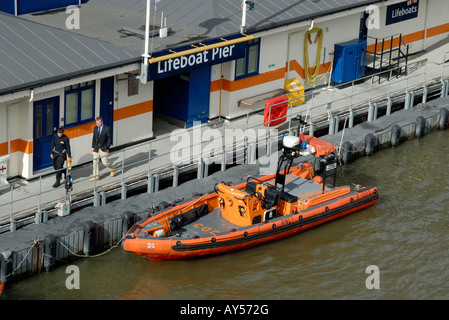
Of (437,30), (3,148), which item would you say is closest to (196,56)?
(3,148)

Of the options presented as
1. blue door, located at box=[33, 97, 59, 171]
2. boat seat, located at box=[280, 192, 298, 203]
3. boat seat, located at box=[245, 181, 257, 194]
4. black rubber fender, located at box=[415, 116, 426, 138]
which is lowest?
boat seat, located at box=[280, 192, 298, 203]

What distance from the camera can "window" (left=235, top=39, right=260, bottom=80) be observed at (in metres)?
28.0

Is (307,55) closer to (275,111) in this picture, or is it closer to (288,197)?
(275,111)

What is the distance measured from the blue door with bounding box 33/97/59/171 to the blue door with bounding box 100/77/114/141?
5.18 ft

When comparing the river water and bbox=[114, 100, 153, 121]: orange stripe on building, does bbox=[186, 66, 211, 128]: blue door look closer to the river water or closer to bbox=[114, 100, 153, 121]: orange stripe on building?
bbox=[114, 100, 153, 121]: orange stripe on building

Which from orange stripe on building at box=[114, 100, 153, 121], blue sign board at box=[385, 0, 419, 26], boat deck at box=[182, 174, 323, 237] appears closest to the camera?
boat deck at box=[182, 174, 323, 237]

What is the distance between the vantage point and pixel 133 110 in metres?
25.5

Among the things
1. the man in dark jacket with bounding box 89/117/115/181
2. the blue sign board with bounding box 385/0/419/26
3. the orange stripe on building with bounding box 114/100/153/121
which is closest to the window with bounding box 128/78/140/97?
the orange stripe on building with bounding box 114/100/153/121

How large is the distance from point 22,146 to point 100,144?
2.02m

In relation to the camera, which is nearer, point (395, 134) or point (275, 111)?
point (275, 111)

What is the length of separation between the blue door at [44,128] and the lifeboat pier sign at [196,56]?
2925 mm

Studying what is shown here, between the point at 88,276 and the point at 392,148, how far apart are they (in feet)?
40.9
